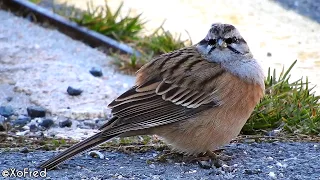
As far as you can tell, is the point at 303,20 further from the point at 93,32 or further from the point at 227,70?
the point at 227,70

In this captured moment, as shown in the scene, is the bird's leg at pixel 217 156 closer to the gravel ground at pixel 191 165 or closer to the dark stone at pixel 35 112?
the gravel ground at pixel 191 165

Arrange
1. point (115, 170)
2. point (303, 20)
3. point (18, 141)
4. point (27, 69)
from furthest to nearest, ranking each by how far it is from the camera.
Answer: point (303, 20) < point (27, 69) < point (18, 141) < point (115, 170)

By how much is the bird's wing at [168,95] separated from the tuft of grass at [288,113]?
955 mm

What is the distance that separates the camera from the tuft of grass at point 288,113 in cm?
728

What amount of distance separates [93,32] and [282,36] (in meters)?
2.21

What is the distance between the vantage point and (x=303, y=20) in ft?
35.6

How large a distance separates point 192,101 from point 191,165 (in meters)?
0.47

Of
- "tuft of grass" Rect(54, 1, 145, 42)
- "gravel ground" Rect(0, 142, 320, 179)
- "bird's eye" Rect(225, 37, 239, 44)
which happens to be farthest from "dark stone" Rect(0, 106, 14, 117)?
"bird's eye" Rect(225, 37, 239, 44)

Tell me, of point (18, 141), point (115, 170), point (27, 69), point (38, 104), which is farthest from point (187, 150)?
point (27, 69)

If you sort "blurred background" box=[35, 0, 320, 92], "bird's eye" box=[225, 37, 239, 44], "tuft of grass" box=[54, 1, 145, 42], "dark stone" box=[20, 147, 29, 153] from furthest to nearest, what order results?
"tuft of grass" box=[54, 1, 145, 42] < "blurred background" box=[35, 0, 320, 92] < "dark stone" box=[20, 147, 29, 153] < "bird's eye" box=[225, 37, 239, 44]

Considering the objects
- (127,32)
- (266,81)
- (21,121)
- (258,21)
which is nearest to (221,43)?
(266,81)

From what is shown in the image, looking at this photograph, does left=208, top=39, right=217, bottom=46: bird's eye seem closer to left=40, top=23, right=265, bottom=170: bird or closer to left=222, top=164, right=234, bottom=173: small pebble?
left=40, top=23, right=265, bottom=170: bird

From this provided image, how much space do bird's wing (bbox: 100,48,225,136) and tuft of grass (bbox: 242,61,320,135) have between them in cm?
95

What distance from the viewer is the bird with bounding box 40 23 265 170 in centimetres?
635
